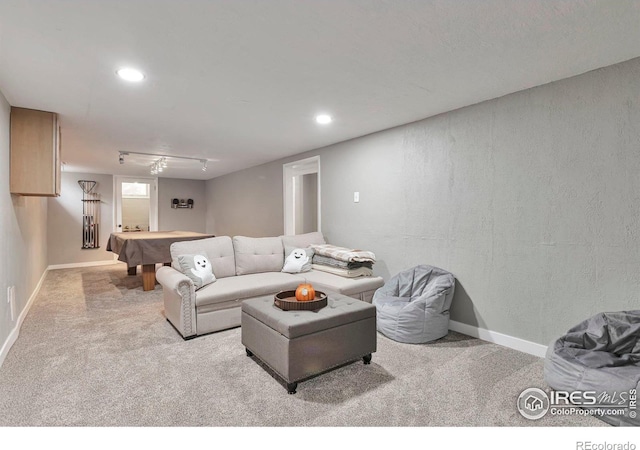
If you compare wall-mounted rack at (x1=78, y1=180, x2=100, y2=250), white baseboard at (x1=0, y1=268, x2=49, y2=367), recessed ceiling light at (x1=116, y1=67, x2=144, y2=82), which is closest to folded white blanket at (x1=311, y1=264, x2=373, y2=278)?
recessed ceiling light at (x1=116, y1=67, x2=144, y2=82)

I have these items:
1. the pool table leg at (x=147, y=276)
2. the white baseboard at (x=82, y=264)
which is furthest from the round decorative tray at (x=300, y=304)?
the white baseboard at (x=82, y=264)

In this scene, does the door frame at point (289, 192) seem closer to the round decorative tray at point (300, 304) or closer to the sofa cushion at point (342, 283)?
the sofa cushion at point (342, 283)

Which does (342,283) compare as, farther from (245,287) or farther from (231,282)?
(231,282)

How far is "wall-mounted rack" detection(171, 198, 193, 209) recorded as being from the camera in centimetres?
845

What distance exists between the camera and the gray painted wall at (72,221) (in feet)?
23.2

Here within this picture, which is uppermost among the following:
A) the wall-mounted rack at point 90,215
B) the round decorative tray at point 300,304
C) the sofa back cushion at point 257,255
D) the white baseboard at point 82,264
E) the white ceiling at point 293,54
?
the white ceiling at point 293,54

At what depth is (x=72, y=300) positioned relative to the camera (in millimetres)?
4309

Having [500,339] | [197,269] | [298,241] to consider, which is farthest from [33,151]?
[500,339]

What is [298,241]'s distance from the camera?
4355 mm

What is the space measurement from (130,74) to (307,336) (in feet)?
7.39

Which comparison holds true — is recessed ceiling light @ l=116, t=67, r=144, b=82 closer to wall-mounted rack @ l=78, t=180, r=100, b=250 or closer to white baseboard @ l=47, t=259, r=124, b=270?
wall-mounted rack @ l=78, t=180, r=100, b=250

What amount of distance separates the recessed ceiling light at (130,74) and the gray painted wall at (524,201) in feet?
8.41

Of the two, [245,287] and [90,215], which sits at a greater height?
[90,215]
